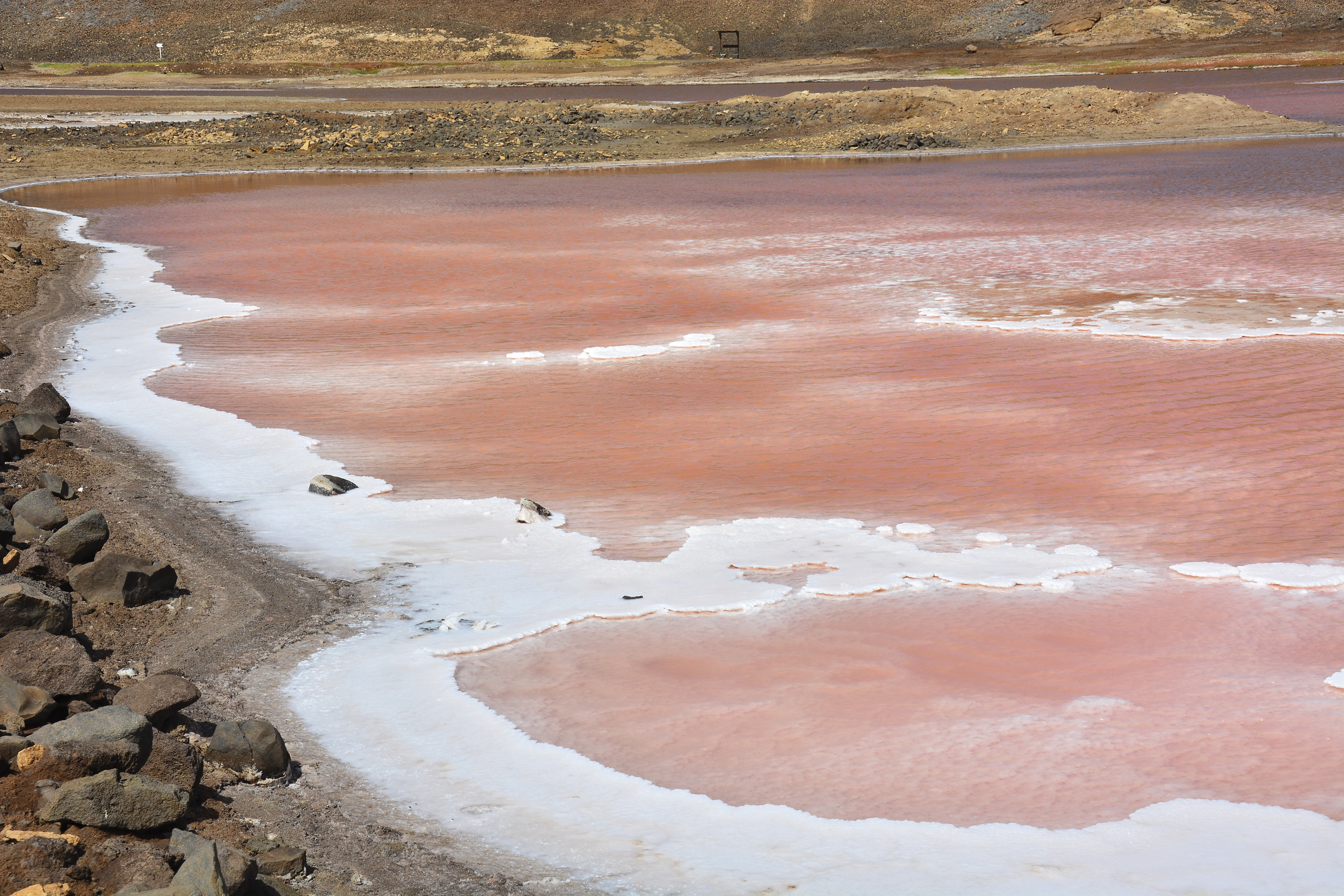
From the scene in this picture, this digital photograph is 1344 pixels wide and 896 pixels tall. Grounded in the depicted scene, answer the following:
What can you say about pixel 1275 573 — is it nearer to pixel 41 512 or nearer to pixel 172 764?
pixel 172 764

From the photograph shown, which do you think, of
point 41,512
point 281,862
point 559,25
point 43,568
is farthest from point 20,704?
point 559,25

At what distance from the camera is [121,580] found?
5.02 m

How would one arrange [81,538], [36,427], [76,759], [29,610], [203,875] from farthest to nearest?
[36,427] → [81,538] → [29,610] → [76,759] → [203,875]

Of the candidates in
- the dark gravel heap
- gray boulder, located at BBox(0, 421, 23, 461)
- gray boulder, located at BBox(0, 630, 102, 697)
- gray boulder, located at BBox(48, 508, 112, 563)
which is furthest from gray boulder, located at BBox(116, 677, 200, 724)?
the dark gravel heap

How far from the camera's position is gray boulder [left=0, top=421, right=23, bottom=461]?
663cm

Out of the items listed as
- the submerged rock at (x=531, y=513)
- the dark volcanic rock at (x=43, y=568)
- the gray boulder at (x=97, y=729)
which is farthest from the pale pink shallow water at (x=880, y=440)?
the dark volcanic rock at (x=43, y=568)

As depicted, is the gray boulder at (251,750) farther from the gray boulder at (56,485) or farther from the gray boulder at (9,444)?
the gray boulder at (9,444)

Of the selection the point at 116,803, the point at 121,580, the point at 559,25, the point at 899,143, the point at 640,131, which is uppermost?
the point at 559,25

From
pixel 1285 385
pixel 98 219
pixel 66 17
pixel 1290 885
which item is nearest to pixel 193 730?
pixel 1290 885

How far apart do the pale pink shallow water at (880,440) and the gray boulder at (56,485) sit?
1405mm

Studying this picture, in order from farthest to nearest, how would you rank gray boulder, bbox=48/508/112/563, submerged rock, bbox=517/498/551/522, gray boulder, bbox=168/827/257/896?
1. submerged rock, bbox=517/498/551/522
2. gray boulder, bbox=48/508/112/563
3. gray boulder, bbox=168/827/257/896

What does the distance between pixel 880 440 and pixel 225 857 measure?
480cm

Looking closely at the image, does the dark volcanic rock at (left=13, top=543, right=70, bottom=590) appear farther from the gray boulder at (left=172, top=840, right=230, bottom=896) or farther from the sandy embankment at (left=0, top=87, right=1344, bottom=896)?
the gray boulder at (left=172, top=840, right=230, bottom=896)

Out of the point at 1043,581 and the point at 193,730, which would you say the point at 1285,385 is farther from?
the point at 193,730
